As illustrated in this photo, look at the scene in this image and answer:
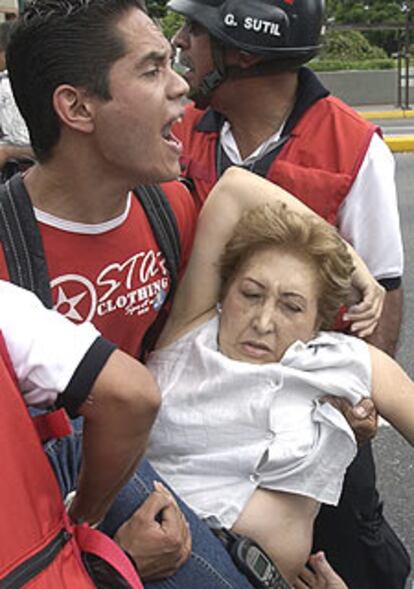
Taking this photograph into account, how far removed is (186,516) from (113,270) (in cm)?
54

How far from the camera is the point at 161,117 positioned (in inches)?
77.2

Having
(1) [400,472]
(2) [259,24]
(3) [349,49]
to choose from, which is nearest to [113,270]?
(2) [259,24]

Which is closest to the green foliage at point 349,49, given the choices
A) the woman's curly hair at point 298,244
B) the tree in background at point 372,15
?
the tree in background at point 372,15

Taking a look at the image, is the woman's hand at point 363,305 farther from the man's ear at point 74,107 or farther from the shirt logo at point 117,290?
the man's ear at point 74,107

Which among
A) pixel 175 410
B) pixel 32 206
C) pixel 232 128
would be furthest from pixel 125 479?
pixel 232 128

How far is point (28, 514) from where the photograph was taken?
1.22 metres

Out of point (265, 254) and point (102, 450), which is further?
point (265, 254)

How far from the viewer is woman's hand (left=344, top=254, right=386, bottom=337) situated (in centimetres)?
224

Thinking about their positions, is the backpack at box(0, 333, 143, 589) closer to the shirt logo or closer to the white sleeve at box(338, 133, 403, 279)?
the shirt logo

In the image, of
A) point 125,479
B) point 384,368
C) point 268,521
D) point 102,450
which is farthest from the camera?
point 384,368

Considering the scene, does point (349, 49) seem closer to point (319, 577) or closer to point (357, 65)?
point (357, 65)

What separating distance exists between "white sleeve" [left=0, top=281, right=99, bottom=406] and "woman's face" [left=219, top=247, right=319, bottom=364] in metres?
0.77

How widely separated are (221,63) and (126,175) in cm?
79

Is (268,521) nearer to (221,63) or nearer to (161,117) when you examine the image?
(161,117)
